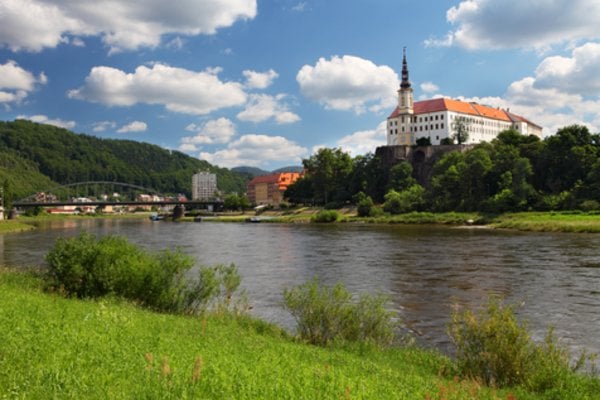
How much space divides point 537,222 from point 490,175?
86.5ft

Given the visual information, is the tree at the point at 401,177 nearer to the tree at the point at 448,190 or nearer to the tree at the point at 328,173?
the tree at the point at 448,190

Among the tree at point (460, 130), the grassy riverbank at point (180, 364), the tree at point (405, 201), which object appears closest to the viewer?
the grassy riverbank at point (180, 364)

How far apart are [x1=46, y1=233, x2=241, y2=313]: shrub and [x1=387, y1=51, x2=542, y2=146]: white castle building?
117 m

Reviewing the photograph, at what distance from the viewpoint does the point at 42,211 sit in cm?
15850

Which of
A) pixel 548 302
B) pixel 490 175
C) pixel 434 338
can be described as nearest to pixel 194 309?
pixel 434 338

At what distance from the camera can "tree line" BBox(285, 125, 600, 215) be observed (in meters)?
81.1

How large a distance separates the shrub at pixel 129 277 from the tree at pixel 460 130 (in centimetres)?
11554

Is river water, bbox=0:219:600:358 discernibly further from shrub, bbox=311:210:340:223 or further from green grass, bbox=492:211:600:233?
shrub, bbox=311:210:340:223

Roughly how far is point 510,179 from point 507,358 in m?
81.2

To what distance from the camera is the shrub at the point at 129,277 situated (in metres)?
17.6

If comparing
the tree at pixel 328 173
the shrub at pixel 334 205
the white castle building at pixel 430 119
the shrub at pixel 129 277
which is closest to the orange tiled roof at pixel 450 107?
the white castle building at pixel 430 119

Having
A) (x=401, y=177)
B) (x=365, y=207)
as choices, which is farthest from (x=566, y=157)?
(x=365, y=207)

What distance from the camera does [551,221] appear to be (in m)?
67.4

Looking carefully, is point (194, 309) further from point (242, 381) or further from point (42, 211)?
point (42, 211)
